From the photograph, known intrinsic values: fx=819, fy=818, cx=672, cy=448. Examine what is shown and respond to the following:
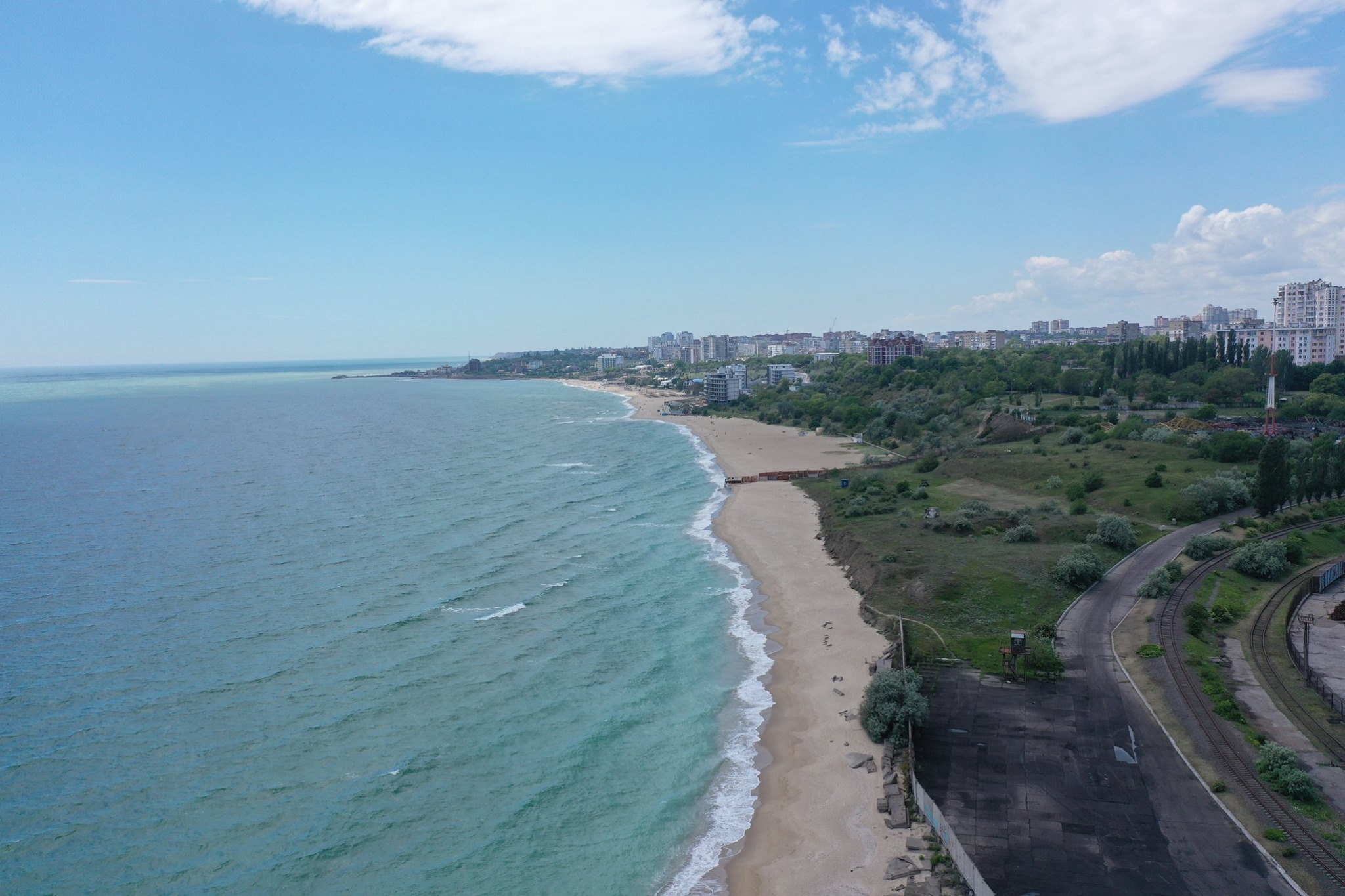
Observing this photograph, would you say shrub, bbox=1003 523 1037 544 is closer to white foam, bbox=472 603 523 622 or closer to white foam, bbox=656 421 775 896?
white foam, bbox=656 421 775 896

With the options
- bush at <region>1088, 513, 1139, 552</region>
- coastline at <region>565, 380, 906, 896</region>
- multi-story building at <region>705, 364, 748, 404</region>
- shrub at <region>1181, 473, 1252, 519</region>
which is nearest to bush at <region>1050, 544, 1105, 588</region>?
bush at <region>1088, 513, 1139, 552</region>

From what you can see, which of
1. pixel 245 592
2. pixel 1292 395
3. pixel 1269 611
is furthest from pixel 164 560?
pixel 1292 395

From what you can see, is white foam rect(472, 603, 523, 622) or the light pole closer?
the light pole

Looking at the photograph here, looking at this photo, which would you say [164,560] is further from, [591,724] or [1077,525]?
[1077,525]

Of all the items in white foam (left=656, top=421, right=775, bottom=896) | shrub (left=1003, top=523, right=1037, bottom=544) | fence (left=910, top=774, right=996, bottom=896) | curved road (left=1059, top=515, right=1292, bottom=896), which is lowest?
white foam (left=656, top=421, right=775, bottom=896)

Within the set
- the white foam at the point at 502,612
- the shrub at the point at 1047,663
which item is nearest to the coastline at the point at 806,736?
the shrub at the point at 1047,663

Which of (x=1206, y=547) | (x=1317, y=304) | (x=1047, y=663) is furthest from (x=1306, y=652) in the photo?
(x=1317, y=304)

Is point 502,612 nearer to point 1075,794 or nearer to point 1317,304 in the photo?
point 1075,794
